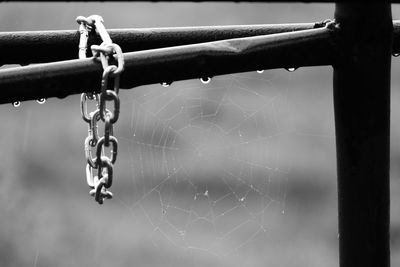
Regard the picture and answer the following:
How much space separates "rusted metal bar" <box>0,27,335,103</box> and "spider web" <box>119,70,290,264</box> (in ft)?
7.64

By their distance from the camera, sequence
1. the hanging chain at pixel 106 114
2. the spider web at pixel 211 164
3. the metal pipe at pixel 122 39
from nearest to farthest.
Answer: the hanging chain at pixel 106 114 → the metal pipe at pixel 122 39 → the spider web at pixel 211 164

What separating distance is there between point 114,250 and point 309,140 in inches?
37.4

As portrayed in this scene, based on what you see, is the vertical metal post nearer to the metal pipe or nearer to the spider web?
the metal pipe

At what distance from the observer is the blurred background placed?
11.8ft

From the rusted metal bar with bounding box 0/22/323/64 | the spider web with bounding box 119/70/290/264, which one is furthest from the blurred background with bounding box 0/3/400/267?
the rusted metal bar with bounding box 0/22/323/64

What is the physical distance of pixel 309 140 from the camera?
12.9 ft

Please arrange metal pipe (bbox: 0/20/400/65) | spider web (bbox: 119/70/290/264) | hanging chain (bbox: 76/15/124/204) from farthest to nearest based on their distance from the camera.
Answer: spider web (bbox: 119/70/290/264), metal pipe (bbox: 0/20/400/65), hanging chain (bbox: 76/15/124/204)

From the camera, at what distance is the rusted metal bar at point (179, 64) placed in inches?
35.4

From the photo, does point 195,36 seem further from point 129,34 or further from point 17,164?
point 17,164

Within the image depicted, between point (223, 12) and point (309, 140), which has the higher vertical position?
point (223, 12)

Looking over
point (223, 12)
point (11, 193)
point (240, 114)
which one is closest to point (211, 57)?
point (240, 114)

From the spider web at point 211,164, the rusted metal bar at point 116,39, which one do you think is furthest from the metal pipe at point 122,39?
the spider web at point 211,164

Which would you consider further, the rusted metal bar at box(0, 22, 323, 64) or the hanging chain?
the rusted metal bar at box(0, 22, 323, 64)

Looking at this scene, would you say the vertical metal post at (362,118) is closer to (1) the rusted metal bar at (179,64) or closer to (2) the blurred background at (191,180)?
(1) the rusted metal bar at (179,64)
